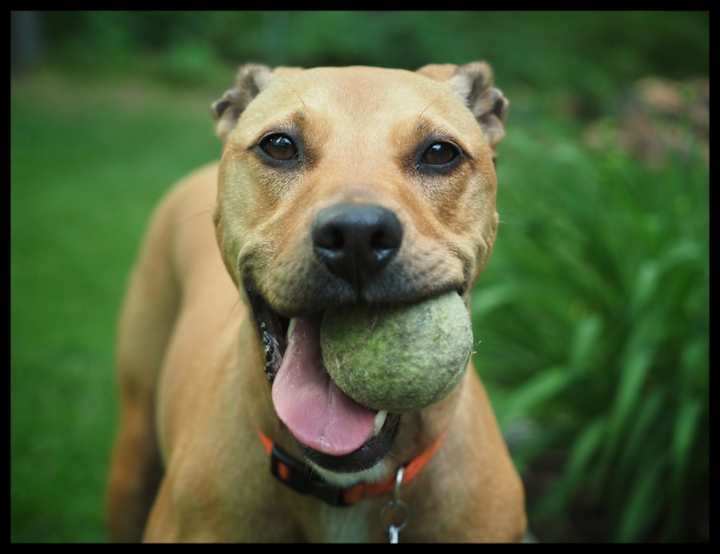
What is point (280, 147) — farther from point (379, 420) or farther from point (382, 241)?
point (379, 420)

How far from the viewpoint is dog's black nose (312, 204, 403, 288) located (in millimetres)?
1988

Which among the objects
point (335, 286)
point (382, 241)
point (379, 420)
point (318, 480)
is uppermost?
point (382, 241)

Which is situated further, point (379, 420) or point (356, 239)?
point (379, 420)

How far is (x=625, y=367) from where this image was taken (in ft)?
12.8

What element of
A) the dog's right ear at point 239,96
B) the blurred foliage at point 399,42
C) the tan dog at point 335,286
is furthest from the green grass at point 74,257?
the dog's right ear at point 239,96

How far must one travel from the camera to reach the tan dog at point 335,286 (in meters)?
2.12

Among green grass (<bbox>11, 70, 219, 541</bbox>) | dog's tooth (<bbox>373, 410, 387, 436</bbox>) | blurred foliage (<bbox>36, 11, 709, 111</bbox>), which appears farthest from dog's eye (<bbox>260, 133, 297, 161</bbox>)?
blurred foliage (<bbox>36, 11, 709, 111</bbox>)

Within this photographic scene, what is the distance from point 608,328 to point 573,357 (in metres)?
0.38

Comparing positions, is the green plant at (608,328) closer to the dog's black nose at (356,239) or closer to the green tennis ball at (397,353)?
the green tennis ball at (397,353)

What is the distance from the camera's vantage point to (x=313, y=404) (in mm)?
2244

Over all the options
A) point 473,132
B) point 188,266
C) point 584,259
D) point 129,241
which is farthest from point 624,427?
point 129,241

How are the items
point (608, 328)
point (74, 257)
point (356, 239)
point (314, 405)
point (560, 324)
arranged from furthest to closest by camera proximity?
point (74, 257) < point (560, 324) < point (608, 328) < point (314, 405) < point (356, 239)

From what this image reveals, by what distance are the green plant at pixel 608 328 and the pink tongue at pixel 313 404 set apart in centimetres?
186

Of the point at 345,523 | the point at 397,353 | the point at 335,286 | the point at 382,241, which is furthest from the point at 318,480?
the point at 382,241
